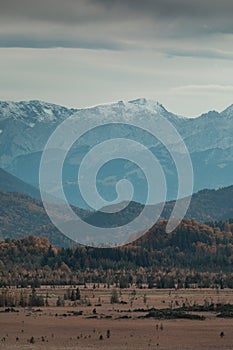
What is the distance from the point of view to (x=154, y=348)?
306 feet

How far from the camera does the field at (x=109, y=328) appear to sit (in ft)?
317

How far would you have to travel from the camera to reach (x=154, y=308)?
5290 inches

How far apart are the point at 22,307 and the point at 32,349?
48.2m

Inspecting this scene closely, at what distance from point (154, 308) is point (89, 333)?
30.3 m

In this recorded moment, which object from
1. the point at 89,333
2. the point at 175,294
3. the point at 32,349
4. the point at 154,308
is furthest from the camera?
the point at 175,294

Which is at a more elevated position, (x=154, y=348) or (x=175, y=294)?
(x=175, y=294)

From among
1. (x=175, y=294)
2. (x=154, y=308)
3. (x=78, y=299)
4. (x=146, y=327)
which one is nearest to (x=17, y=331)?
(x=146, y=327)

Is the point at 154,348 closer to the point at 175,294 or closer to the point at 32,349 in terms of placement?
the point at 32,349

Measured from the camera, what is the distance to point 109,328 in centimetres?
10956

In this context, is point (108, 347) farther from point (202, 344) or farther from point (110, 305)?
point (110, 305)

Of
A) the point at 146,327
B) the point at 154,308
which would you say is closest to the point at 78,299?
the point at 154,308

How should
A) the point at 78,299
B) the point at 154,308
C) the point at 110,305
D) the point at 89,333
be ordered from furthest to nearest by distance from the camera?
the point at 78,299 < the point at 110,305 < the point at 154,308 < the point at 89,333

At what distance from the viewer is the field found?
9650 cm

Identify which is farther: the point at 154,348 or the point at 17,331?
the point at 17,331
